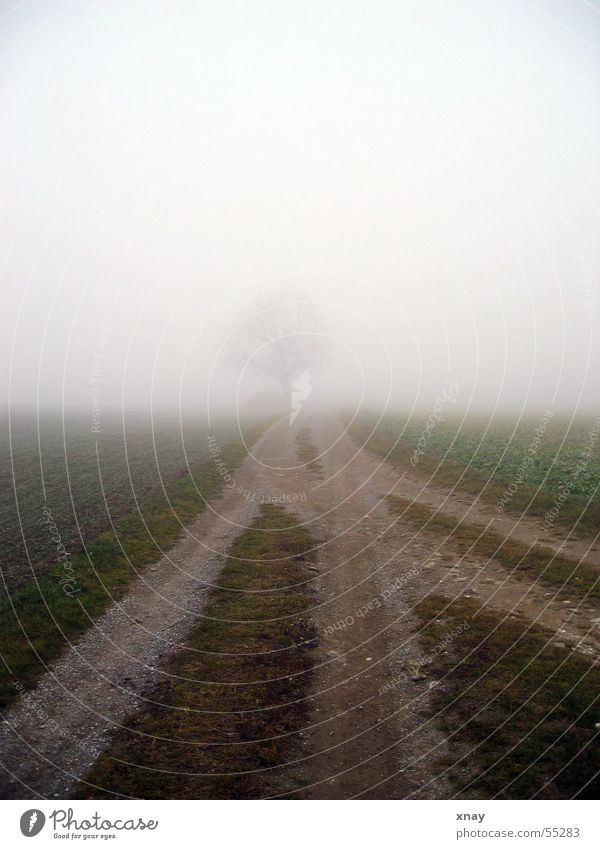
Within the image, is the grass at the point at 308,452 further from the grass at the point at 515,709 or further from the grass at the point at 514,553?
the grass at the point at 515,709

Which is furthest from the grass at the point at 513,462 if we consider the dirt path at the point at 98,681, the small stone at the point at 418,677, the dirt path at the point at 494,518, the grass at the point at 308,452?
the dirt path at the point at 98,681

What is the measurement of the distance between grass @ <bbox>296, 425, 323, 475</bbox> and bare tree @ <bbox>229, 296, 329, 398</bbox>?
37672 mm

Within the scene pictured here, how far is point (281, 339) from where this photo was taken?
83.0 m

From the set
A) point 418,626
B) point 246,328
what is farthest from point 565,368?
point 418,626

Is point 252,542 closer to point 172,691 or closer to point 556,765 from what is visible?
point 172,691

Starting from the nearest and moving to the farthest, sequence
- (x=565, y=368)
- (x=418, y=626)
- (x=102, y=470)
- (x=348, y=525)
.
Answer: (x=418, y=626), (x=348, y=525), (x=102, y=470), (x=565, y=368)

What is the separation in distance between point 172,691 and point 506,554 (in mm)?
10489

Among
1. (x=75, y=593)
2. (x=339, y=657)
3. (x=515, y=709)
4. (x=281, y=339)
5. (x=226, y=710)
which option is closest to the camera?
(x=515, y=709)

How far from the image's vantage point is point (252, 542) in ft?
59.7

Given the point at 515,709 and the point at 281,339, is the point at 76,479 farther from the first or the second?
the point at 281,339

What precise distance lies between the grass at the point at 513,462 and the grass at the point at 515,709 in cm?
765

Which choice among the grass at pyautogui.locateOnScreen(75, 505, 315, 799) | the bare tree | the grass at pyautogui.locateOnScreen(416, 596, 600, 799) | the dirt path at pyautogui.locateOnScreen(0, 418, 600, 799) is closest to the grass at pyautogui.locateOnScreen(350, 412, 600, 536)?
the dirt path at pyautogui.locateOnScreen(0, 418, 600, 799)

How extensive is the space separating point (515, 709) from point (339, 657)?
3570 millimetres

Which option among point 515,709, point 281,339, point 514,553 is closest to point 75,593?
point 515,709
